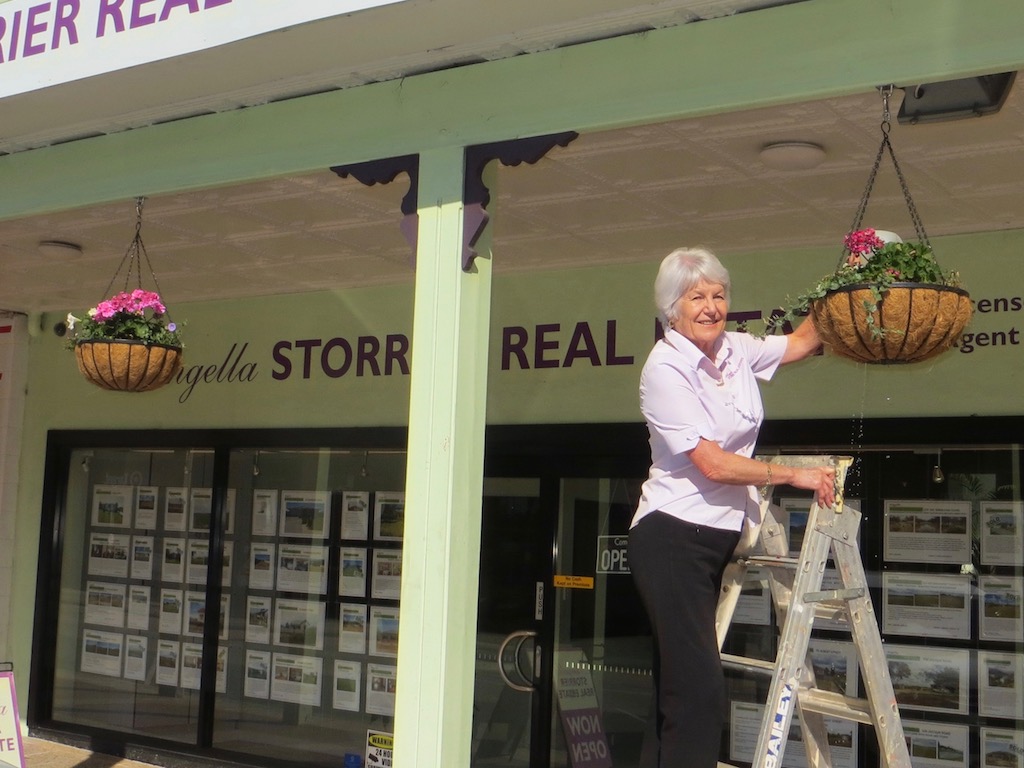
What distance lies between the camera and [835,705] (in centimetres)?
314

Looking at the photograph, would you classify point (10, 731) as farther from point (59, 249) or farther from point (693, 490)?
point (693, 490)

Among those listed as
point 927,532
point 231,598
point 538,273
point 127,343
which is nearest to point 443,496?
point 127,343

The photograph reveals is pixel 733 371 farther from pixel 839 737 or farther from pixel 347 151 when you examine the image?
pixel 839 737

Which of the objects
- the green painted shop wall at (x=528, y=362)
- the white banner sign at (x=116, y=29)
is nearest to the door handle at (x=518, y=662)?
the green painted shop wall at (x=528, y=362)

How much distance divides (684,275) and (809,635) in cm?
96

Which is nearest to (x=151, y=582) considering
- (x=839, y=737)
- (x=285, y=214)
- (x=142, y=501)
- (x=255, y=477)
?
(x=142, y=501)

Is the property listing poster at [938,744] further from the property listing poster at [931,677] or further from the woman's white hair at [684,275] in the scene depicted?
the woman's white hair at [684,275]

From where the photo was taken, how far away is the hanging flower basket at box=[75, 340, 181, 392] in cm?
489

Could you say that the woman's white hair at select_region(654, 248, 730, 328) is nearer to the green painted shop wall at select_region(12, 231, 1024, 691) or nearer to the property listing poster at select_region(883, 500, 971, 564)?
the green painted shop wall at select_region(12, 231, 1024, 691)

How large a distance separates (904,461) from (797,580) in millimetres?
2667

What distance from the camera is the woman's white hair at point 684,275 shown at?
3230 millimetres

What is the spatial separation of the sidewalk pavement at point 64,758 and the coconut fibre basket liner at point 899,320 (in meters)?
5.92

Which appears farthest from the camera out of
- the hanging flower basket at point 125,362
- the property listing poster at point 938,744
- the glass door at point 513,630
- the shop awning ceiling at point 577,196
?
the glass door at point 513,630

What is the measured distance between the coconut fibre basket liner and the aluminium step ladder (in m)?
0.32
